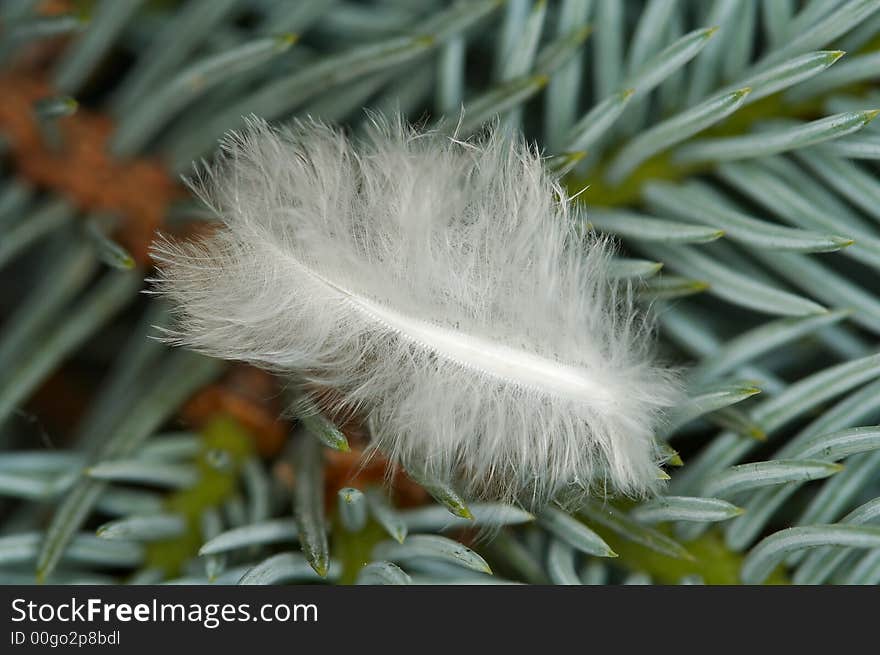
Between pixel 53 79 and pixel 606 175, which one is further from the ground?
pixel 53 79

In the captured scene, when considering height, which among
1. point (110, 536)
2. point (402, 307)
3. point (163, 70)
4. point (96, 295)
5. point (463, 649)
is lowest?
point (463, 649)

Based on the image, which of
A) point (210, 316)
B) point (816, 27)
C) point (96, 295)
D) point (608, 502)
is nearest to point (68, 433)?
point (96, 295)

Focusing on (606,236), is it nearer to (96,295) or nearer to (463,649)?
(463,649)
